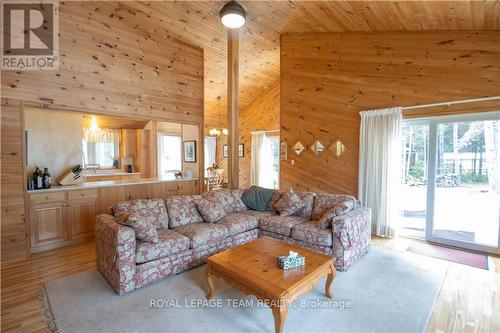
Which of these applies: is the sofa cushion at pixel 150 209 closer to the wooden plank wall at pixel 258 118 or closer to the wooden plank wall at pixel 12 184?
the wooden plank wall at pixel 12 184

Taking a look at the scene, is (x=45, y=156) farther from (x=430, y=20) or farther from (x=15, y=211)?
(x=430, y=20)

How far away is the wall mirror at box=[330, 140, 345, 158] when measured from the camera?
4934 millimetres

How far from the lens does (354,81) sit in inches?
185

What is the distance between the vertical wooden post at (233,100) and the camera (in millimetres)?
4879

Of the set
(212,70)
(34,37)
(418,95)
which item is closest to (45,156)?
(34,37)

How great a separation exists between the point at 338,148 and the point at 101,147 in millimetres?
6035

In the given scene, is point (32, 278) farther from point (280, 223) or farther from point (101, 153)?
point (101, 153)

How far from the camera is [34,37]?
349 cm

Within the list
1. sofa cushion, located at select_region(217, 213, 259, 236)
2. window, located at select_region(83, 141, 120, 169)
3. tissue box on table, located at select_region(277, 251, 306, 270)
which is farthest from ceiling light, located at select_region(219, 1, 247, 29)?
window, located at select_region(83, 141, 120, 169)

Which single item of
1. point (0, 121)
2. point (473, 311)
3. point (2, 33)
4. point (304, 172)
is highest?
point (2, 33)

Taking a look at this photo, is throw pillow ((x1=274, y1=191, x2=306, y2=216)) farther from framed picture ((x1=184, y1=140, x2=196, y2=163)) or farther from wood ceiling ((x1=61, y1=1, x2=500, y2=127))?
wood ceiling ((x1=61, y1=1, x2=500, y2=127))

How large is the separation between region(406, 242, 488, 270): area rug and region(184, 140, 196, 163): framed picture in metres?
4.64

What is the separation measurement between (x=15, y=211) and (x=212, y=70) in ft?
15.8

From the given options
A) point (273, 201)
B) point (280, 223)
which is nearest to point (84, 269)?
point (280, 223)
